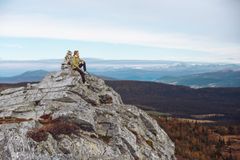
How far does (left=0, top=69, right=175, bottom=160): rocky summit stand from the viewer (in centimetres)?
2838

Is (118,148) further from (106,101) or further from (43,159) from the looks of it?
(106,101)

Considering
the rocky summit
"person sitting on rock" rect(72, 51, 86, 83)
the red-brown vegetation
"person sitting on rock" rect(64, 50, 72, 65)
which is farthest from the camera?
the red-brown vegetation

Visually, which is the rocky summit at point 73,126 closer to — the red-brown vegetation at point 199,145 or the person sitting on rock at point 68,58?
the person sitting on rock at point 68,58

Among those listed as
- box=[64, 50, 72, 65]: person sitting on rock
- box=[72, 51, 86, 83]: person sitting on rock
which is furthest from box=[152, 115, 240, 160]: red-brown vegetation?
box=[72, 51, 86, 83]: person sitting on rock

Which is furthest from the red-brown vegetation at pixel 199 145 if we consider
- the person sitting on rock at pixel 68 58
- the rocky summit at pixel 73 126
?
the rocky summit at pixel 73 126

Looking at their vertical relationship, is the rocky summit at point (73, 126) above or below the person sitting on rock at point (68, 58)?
below

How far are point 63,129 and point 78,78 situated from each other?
13.8 meters

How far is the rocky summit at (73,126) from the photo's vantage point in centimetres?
2838

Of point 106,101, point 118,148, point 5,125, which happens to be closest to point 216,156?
point 106,101

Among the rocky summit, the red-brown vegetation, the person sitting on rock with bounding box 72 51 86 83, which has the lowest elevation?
the red-brown vegetation

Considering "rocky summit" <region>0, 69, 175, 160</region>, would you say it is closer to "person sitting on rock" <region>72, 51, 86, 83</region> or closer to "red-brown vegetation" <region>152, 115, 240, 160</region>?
"person sitting on rock" <region>72, 51, 86, 83</region>

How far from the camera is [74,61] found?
151 feet

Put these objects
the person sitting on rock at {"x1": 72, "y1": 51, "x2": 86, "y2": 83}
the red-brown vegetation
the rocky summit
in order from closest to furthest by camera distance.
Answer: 1. the rocky summit
2. the person sitting on rock at {"x1": 72, "y1": 51, "x2": 86, "y2": 83}
3. the red-brown vegetation

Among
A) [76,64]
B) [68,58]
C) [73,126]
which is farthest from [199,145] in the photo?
[73,126]
